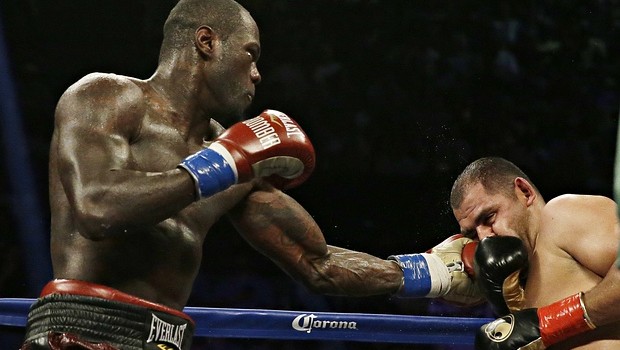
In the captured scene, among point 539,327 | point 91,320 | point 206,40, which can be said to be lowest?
point 539,327

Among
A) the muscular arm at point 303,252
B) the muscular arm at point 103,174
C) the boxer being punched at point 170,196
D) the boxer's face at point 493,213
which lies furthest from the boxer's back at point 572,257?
the muscular arm at point 103,174

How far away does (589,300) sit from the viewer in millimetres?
2291

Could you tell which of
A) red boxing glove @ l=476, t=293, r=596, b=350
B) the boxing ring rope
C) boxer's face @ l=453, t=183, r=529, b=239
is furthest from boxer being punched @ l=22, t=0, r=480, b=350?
red boxing glove @ l=476, t=293, r=596, b=350

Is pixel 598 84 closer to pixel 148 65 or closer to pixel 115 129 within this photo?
pixel 148 65

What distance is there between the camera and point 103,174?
2.08 metres

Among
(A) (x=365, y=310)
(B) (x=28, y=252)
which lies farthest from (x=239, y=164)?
(A) (x=365, y=310)

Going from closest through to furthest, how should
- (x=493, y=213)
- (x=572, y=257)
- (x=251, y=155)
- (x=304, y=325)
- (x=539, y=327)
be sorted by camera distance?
(x=251, y=155) < (x=539, y=327) < (x=572, y=257) < (x=493, y=213) < (x=304, y=325)

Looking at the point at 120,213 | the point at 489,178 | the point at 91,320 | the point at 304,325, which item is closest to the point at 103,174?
the point at 120,213

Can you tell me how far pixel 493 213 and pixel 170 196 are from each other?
1.14m

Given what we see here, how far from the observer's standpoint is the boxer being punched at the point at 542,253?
2.35m

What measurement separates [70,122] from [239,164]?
0.44m

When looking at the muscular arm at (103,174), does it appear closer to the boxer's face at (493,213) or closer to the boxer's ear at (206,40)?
the boxer's ear at (206,40)

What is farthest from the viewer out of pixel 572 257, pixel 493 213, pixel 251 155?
pixel 493 213

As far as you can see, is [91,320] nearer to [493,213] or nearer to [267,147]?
[267,147]
